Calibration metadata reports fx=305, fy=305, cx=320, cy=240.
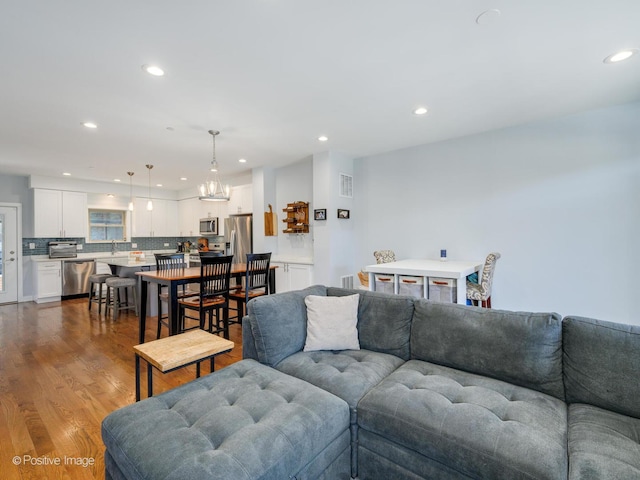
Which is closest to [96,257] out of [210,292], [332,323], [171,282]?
[171,282]

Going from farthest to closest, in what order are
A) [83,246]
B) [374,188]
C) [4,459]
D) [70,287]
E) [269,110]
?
[83,246], [70,287], [374,188], [269,110], [4,459]

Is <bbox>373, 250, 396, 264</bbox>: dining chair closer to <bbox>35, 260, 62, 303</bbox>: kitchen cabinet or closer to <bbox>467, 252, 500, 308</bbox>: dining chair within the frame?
<bbox>467, 252, 500, 308</bbox>: dining chair

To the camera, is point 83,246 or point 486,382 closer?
point 486,382

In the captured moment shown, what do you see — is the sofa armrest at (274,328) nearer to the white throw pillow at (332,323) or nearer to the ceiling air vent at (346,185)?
the white throw pillow at (332,323)

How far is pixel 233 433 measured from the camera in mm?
1275

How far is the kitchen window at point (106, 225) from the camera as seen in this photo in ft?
24.0

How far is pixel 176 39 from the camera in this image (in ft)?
6.77

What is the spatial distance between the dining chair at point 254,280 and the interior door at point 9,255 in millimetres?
5296

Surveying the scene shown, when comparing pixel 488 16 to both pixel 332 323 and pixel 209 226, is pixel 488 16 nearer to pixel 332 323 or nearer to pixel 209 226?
pixel 332 323

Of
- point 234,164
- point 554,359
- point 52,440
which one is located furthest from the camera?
point 234,164

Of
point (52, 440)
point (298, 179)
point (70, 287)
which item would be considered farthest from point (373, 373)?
point (70, 287)

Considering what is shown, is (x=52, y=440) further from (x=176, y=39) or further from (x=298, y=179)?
(x=298, y=179)

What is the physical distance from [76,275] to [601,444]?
8.23 m

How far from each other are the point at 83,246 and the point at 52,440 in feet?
20.9
